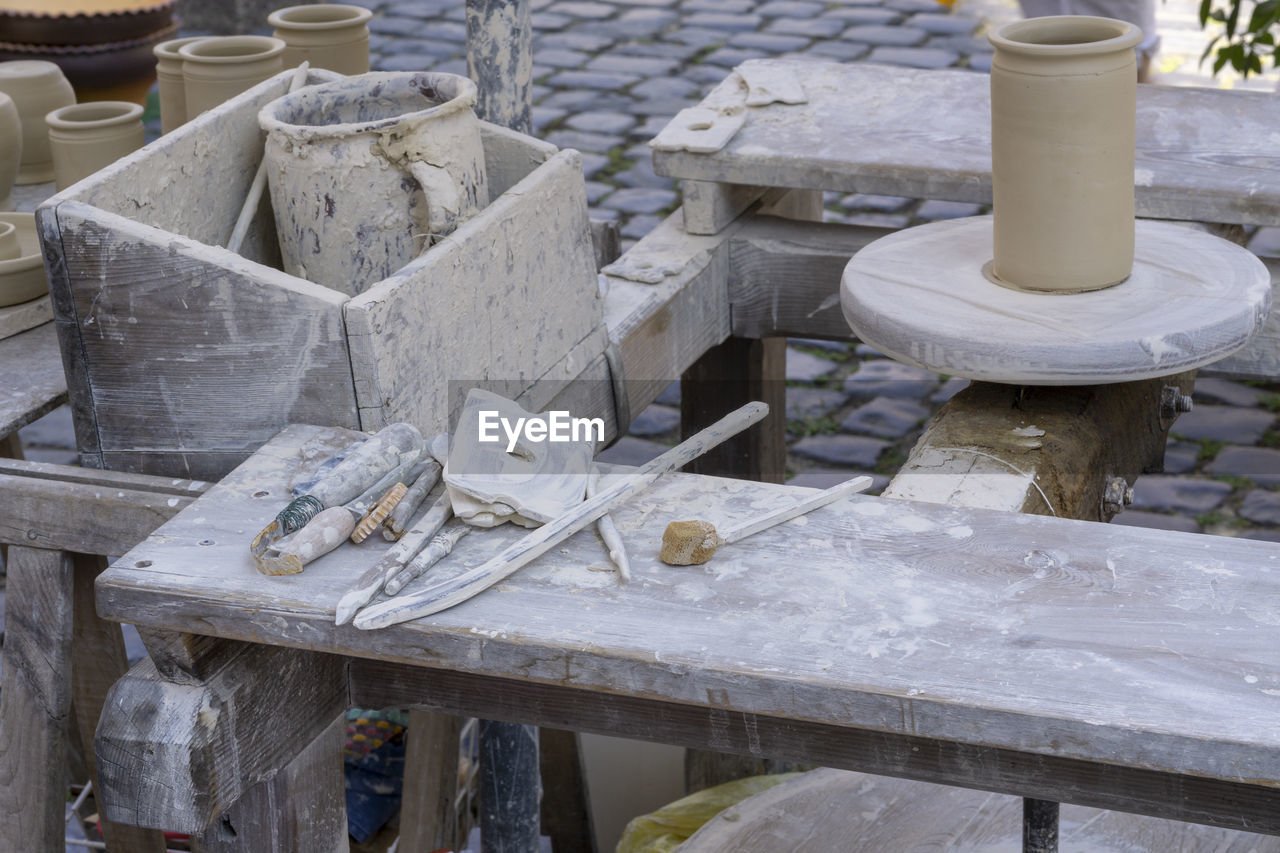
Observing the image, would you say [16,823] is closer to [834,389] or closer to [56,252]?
[56,252]

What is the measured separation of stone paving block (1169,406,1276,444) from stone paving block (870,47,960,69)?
1954mm

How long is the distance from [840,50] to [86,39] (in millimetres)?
2882

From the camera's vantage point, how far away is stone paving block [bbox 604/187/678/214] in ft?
15.3

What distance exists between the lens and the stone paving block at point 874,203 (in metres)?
4.70

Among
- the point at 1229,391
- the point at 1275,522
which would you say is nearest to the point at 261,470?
the point at 1275,522

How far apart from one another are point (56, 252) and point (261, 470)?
40cm

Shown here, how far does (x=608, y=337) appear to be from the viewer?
2164 mm

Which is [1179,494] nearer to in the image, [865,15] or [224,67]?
[224,67]

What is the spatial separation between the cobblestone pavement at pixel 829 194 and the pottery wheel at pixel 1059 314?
1399mm

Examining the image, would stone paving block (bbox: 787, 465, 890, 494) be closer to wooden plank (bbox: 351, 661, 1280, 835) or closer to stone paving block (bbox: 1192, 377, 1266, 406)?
stone paving block (bbox: 1192, 377, 1266, 406)

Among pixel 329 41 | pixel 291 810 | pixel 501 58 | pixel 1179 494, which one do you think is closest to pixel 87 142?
pixel 329 41

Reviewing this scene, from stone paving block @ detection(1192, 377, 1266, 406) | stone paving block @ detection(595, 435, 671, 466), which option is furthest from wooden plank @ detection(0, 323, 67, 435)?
stone paving block @ detection(1192, 377, 1266, 406)

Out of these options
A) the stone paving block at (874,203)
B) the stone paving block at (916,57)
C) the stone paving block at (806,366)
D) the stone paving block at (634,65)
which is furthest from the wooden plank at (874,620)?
the stone paving block at (634,65)

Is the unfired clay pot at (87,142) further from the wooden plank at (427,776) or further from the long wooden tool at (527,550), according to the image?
the long wooden tool at (527,550)
